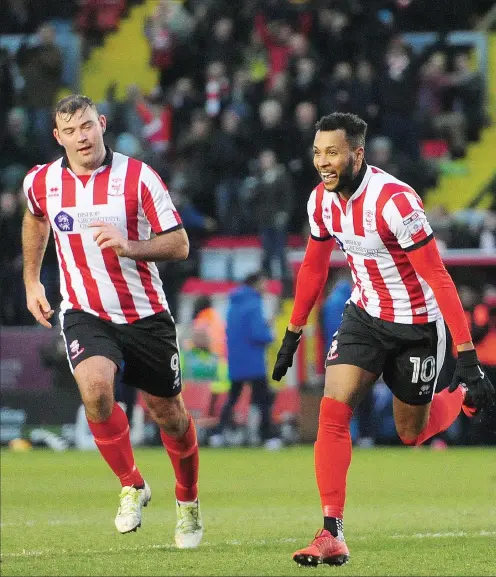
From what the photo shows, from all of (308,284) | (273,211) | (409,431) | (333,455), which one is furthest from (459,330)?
(273,211)

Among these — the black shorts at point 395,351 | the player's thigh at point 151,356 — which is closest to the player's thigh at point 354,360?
the black shorts at point 395,351

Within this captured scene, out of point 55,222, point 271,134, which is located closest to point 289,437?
point 271,134

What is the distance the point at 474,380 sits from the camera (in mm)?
6398

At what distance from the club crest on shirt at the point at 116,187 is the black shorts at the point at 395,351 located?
1299mm

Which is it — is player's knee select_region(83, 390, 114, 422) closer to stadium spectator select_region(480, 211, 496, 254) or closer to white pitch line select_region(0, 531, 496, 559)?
white pitch line select_region(0, 531, 496, 559)

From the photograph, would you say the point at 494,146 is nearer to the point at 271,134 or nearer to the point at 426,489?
the point at 271,134

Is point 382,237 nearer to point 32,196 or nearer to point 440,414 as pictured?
point 440,414

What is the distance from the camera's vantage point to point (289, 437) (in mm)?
16016

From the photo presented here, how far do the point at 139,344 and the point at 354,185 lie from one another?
4.66ft

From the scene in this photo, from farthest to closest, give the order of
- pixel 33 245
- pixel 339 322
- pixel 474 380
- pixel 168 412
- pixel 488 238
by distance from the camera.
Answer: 1. pixel 488 238
2. pixel 339 322
3. pixel 33 245
4. pixel 168 412
5. pixel 474 380

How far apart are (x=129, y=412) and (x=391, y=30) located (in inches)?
290

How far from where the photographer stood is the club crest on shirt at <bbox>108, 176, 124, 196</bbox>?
7.17 meters

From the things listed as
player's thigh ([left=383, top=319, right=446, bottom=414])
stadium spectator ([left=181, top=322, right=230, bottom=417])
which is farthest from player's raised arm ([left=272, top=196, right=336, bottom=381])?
stadium spectator ([left=181, top=322, right=230, bottom=417])

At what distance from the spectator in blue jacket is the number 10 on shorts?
8482 millimetres
